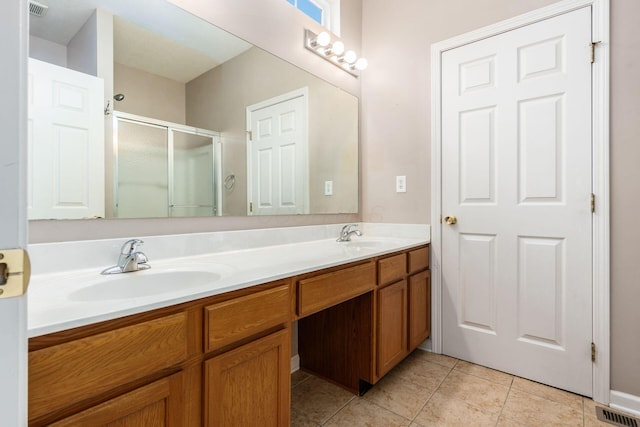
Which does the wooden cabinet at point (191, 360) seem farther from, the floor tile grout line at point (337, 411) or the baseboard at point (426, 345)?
the baseboard at point (426, 345)

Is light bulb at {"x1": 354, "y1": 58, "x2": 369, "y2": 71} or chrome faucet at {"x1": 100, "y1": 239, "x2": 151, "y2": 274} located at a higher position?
light bulb at {"x1": 354, "y1": 58, "x2": 369, "y2": 71}

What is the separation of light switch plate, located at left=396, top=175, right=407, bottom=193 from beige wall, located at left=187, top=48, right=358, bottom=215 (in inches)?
12.2

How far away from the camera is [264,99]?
173 centimetres

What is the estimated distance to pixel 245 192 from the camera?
63.7 inches

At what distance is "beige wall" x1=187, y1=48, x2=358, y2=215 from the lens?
4.93 feet

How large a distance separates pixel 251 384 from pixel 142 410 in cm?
32

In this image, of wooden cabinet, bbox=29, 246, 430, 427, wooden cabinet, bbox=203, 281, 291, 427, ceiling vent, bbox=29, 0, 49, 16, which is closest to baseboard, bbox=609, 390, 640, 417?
wooden cabinet, bbox=29, 246, 430, 427

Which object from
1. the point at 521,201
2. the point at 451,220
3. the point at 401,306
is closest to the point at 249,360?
the point at 401,306

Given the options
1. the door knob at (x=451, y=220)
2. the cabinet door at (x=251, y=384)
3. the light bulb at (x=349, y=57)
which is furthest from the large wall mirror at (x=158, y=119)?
the door knob at (x=451, y=220)

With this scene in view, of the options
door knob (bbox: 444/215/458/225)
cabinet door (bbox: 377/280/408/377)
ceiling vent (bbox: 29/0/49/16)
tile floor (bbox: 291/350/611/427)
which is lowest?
tile floor (bbox: 291/350/611/427)

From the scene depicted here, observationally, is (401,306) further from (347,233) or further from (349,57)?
(349,57)

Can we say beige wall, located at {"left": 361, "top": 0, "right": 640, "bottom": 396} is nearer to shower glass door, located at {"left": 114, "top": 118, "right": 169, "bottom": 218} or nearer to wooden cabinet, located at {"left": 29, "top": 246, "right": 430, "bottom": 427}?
wooden cabinet, located at {"left": 29, "top": 246, "right": 430, "bottom": 427}

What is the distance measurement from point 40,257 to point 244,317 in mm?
687

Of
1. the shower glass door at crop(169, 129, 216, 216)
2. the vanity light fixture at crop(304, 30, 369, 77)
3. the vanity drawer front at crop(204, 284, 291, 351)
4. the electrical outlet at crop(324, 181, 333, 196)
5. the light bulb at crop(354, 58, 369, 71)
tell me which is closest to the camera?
the vanity drawer front at crop(204, 284, 291, 351)
